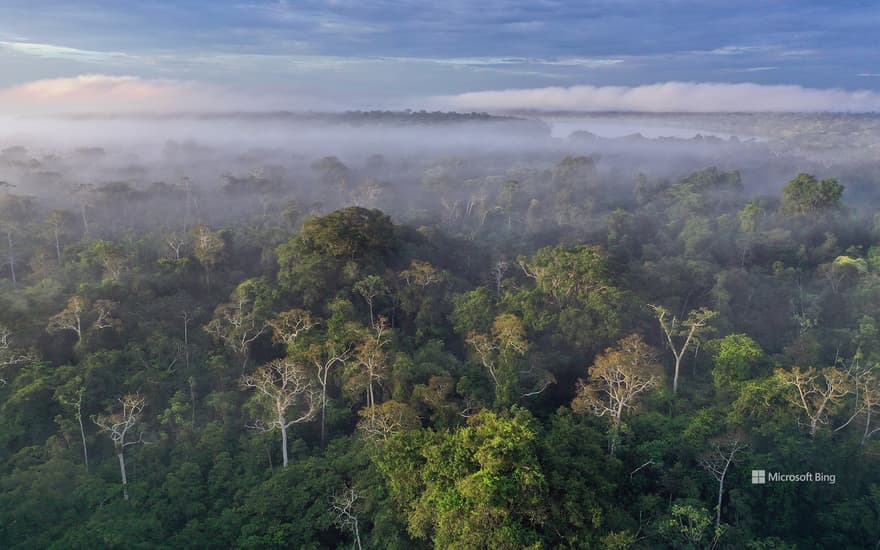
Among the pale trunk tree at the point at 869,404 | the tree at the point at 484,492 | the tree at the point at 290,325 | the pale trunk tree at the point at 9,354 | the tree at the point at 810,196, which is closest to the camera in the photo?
the tree at the point at 484,492

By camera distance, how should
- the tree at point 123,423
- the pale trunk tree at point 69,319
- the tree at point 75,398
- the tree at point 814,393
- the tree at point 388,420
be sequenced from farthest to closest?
1. the pale trunk tree at point 69,319
2. the tree at point 75,398
3. the tree at point 814,393
4. the tree at point 388,420
5. the tree at point 123,423

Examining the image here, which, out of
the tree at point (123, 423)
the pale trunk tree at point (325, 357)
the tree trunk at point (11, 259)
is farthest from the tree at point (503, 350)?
the tree trunk at point (11, 259)

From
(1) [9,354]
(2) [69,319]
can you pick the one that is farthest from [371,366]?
(1) [9,354]

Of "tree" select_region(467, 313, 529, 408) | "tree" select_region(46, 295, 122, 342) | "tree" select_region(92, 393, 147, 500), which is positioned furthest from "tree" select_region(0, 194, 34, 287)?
"tree" select_region(467, 313, 529, 408)

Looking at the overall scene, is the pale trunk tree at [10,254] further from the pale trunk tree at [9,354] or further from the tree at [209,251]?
the pale trunk tree at [9,354]

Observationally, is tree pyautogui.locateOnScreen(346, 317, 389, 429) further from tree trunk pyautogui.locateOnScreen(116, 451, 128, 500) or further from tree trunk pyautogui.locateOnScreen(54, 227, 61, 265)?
tree trunk pyautogui.locateOnScreen(54, 227, 61, 265)

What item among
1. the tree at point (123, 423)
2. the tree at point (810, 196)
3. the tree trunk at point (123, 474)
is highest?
the tree at point (810, 196)

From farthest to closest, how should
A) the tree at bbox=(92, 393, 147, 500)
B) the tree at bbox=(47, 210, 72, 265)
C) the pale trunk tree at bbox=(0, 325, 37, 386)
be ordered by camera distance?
the tree at bbox=(47, 210, 72, 265) < the pale trunk tree at bbox=(0, 325, 37, 386) < the tree at bbox=(92, 393, 147, 500)
